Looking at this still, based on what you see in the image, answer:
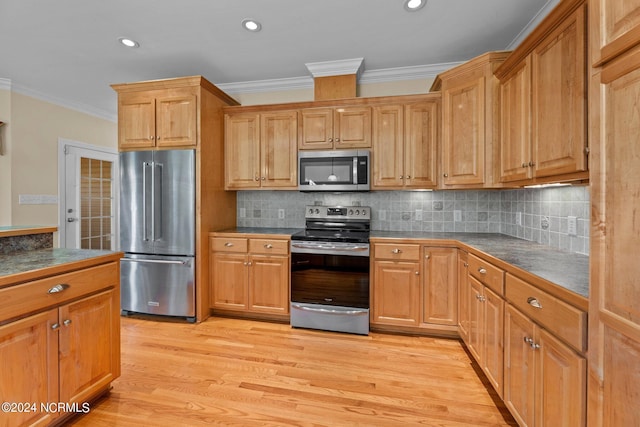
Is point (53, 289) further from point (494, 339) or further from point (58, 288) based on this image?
point (494, 339)

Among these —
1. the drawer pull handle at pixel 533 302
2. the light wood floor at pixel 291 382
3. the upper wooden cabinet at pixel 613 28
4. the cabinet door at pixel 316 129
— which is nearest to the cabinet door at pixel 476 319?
the light wood floor at pixel 291 382

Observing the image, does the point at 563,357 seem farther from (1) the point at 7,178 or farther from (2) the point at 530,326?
(1) the point at 7,178

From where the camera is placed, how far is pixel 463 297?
2424 mm

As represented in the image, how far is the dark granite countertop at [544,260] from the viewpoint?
124 cm

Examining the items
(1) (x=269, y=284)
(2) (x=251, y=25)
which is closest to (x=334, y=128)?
(2) (x=251, y=25)

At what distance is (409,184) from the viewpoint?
9.70 feet

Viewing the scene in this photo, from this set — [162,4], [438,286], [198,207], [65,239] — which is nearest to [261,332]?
[198,207]

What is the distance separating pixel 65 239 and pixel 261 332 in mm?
3480

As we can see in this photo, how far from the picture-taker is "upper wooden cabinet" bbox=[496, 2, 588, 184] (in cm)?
140

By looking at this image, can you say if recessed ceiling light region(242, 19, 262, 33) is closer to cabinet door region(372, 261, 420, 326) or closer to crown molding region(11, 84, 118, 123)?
cabinet door region(372, 261, 420, 326)

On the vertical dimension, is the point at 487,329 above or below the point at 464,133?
below

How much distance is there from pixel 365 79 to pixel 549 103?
6.81 feet

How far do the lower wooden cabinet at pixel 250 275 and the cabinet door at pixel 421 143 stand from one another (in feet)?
4.80

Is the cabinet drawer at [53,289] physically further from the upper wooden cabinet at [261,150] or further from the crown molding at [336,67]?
the crown molding at [336,67]
